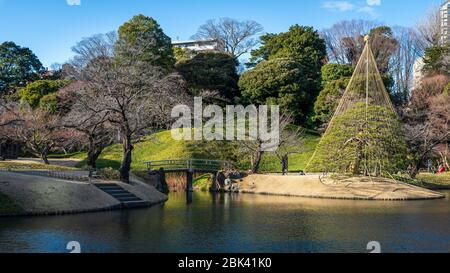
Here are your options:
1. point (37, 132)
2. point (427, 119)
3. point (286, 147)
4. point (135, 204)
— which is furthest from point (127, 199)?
point (427, 119)

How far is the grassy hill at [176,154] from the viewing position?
45562mm

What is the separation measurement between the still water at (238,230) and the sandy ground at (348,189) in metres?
5.78

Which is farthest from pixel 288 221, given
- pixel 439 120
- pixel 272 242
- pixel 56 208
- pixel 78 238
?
pixel 439 120

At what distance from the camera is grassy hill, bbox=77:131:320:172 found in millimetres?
45562

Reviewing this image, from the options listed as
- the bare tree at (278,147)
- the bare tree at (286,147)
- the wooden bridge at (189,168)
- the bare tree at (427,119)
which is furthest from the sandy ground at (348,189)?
the bare tree at (427,119)

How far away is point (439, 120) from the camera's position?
44.4 metres

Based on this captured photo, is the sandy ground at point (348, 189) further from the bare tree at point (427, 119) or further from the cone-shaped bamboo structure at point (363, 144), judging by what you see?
the bare tree at point (427, 119)

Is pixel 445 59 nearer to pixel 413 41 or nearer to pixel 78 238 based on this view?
pixel 413 41

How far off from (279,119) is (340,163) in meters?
14.8

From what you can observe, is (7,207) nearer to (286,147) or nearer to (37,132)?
(37,132)

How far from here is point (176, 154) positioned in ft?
149

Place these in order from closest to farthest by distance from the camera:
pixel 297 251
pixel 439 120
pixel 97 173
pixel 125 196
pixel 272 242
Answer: pixel 297 251
pixel 272 242
pixel 125 196
pixel 97 173
pixel 439 120

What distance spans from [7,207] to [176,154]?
84.6 feet

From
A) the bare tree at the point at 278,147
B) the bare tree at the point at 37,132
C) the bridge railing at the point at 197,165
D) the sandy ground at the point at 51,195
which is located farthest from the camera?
the bare tree at the point at 278,147
